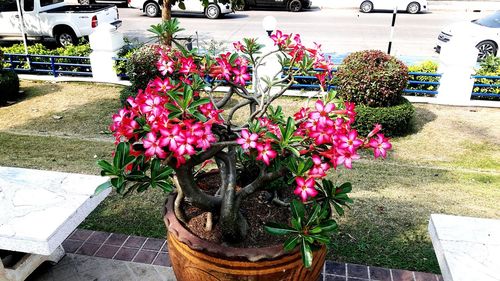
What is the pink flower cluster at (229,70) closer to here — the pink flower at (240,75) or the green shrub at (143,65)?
the pink flower at (240,75)

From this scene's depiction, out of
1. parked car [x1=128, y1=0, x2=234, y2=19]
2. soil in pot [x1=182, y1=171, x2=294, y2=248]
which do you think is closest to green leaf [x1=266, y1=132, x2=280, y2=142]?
soil in pot [x1=182, y1=171, x2=294, y2=248]

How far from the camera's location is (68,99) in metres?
8.38

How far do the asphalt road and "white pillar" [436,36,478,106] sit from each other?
3901 millimetres

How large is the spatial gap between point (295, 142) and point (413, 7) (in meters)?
16.7

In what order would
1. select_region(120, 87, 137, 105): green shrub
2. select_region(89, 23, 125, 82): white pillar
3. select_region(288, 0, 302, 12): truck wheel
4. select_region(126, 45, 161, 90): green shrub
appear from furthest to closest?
select_region(288, 0, 302, 12): truck wheel, select_region(89, 23, 125, 82): white pillar, select_region(120, 87, 137, 105): green shrub, select_region(126, 45, 161, 90): green shrub

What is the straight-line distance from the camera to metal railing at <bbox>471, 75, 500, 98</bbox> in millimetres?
7868

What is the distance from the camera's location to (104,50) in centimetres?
907

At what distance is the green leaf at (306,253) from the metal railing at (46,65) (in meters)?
7.98

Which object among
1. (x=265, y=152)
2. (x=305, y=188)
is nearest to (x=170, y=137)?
(x=265, y=152)

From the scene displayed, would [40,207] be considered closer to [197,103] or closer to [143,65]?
[197,103]

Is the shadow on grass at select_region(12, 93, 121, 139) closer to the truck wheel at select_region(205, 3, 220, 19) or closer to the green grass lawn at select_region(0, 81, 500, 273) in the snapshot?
the green grass lawn at select_region(0, 81, 500, 273)

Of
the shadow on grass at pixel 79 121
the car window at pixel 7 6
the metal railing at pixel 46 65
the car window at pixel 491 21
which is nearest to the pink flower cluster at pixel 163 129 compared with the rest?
the shadow on grass at pixel 79 121

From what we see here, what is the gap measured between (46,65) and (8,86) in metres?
1.72

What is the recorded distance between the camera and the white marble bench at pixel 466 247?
2689 millimetres
